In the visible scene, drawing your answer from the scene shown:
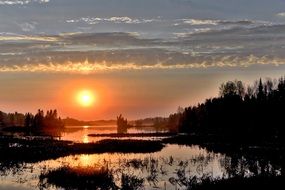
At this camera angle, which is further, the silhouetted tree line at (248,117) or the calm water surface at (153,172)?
the silhouetted tree line at (248,117)

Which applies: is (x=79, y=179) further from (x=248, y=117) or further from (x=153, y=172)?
(x=248, y=117)

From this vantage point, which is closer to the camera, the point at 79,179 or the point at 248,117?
the point at 79,179

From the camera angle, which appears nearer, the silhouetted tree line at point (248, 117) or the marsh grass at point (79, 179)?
the marsh grass at point (79, 179)

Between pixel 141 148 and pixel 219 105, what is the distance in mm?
64990

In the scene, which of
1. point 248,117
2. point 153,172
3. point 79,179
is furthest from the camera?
point 248,117

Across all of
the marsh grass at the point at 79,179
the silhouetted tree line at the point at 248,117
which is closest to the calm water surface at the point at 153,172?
the marsh grass at the point at 79,179

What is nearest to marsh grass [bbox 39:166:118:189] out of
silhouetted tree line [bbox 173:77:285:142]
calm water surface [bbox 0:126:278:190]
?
calm water surface [bbox 0:126:278:190]

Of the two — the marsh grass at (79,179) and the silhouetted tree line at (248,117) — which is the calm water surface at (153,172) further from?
the silhouetted tree line at (248,117)

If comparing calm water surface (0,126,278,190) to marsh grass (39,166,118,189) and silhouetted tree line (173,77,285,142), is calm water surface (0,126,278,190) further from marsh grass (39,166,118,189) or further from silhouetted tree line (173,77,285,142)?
silhouetted tree line (173,77,285,142)

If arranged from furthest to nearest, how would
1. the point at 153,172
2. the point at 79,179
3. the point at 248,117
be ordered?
the point at 248,117 → the point at 153,172 → the point at 79,179

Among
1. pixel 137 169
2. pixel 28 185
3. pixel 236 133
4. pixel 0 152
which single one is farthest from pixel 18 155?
pixel 236 133

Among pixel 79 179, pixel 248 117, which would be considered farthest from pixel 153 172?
pixel 248 117

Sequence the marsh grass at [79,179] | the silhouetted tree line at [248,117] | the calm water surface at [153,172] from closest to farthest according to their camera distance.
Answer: the marsh grass at [79,179] → the calm water surface at [153,172] → the silhouetted tree line at [248,117]

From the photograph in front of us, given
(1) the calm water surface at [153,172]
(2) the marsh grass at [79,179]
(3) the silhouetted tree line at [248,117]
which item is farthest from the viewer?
(3) the silhouetted tree line at [248,117]
